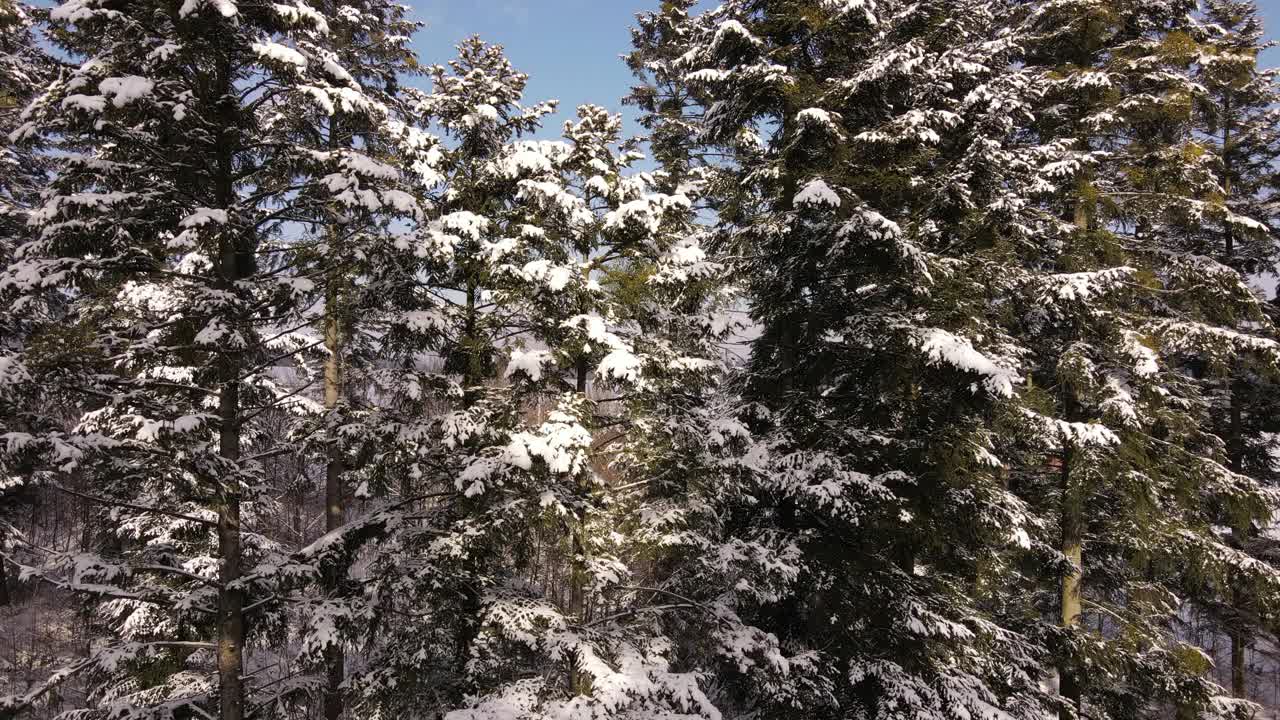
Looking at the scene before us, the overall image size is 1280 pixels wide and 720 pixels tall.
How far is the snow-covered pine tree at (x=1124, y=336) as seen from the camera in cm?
1016

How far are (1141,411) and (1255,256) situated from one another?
1144 cm

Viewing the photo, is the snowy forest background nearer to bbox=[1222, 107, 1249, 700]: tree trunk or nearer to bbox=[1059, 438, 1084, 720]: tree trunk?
bbox=[1059, 438, 1084, 720]: tree trunk

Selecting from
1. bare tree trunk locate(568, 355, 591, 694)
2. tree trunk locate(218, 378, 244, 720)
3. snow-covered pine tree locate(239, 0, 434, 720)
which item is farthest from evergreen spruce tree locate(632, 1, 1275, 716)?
tree trunk locate(218, 378, 244, 720)

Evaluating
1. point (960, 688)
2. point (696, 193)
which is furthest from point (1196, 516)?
point (696, 193)

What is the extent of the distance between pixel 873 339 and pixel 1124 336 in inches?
191

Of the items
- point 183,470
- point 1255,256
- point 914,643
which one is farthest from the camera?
point 1255,256

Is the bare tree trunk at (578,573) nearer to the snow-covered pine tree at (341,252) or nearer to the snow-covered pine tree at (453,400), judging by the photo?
the snow-covered pine tree at (453,400)

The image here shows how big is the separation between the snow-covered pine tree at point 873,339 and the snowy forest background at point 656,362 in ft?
0.25

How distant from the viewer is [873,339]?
9.28m

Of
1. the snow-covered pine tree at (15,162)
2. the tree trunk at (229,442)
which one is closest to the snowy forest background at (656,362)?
the tree trunk at (229,442)

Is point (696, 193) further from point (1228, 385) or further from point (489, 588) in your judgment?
point (1228, 385)

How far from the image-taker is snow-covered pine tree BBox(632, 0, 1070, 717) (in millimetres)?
8805

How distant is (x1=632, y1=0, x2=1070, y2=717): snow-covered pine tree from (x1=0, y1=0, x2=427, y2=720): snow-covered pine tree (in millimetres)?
6012

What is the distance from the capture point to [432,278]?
943 centimetres
